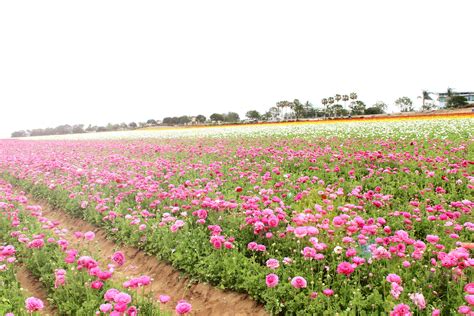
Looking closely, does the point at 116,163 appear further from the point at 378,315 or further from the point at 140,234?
the point at 378,315

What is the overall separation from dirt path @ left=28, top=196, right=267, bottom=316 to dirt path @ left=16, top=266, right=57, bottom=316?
0.87m

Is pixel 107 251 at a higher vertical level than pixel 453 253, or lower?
lower

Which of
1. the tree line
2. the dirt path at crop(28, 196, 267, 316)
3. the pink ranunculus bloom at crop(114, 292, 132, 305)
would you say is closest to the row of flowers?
the pink ranunculus bloom at crop(114, 292, 132, 305)

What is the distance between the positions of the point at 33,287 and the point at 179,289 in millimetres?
2198

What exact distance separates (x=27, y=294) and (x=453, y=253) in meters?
5.24

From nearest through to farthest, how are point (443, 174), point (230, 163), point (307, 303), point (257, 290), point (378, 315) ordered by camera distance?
1. point (378, 315)
2. point (307, 303)
3. point (257, 290)
4. point (443, 174)
5. point (230, 163)

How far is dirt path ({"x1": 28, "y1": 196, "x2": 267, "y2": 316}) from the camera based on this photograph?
402 centimetres

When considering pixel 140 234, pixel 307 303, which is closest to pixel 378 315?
pixel 307 303

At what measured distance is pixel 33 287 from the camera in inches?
188

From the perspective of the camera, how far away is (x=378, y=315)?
338cm

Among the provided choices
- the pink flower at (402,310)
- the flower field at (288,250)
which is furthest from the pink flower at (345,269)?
the pink flower at (402,310)

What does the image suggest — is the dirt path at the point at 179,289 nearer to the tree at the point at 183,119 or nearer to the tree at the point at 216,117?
the tree at the point at 183,119

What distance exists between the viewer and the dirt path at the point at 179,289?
4.02 metres

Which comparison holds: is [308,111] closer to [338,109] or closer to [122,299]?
[338,109]
